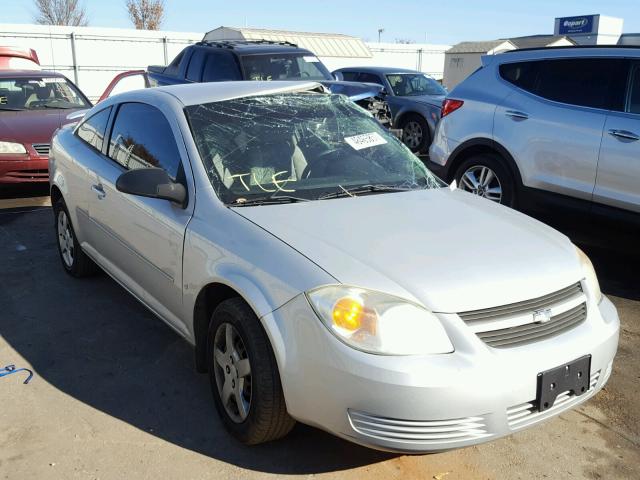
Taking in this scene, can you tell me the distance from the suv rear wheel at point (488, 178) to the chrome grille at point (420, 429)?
384 cm

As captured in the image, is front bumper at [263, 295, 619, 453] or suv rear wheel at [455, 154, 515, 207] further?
suv rear wheel at [455, 154, 515, 207]

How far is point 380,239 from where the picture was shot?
290 cm

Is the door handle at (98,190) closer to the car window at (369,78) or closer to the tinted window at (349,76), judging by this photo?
the car window at (369,78)

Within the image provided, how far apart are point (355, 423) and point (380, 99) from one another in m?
9.23

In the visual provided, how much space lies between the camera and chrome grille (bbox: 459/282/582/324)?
254 cm

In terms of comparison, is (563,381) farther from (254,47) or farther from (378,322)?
(254,47)

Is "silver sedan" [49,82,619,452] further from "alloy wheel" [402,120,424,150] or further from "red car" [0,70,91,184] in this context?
"alloy wheel" [402,120,424,150]

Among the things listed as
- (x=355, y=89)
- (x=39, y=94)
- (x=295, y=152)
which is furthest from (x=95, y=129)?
(x=355, y=89)

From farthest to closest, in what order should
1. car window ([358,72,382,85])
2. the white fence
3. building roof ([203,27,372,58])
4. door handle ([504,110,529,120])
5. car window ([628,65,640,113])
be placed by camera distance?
building roof ([203,27,372,58]), the white fence, car window ([358,72,382,85]), door handle ([504,110,529,120]), car window ([628,65,640,113])

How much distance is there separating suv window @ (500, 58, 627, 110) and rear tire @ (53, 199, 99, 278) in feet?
13.7

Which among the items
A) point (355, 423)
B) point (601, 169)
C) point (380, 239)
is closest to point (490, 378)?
point (355, 423)

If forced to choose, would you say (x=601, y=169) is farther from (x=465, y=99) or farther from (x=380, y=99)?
(x=380, y=99)

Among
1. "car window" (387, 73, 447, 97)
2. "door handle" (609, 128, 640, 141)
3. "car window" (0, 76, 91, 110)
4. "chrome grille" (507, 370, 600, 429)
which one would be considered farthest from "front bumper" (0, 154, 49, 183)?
"car window" (387, 73, 447, 97)

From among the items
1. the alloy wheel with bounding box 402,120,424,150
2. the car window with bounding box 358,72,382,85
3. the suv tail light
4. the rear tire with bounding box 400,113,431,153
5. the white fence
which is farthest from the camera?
the white fence
